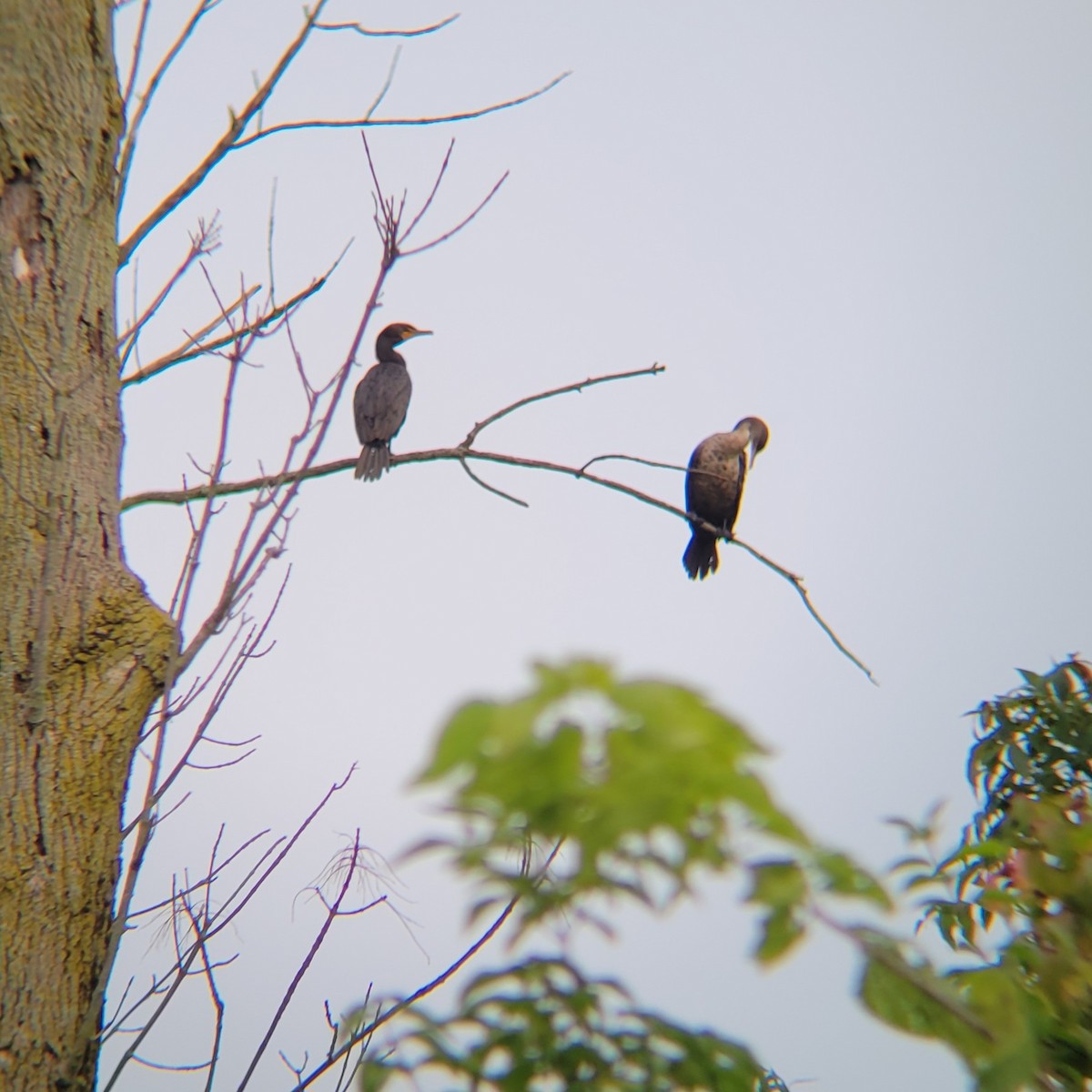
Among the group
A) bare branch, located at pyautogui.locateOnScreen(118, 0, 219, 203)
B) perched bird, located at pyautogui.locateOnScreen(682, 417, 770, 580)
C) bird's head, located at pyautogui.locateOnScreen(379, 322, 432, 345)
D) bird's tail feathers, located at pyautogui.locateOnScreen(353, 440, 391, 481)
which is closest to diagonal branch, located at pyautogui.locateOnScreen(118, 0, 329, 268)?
bare branch, located at pyautogui.locateOnScreen(118, 0, 219, 203)

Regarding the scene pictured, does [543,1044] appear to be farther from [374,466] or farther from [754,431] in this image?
[754,431]

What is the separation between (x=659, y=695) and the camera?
1.97 feet

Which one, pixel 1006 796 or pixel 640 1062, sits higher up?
pixel 1006 796

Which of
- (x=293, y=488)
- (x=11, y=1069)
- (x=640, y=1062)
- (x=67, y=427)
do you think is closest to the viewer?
(x=640, y=1062)

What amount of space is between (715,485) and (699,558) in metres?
0.54

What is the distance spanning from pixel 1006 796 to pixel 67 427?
6.09ft

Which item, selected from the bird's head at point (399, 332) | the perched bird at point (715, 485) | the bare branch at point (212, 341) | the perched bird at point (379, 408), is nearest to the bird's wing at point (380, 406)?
the perched bird at point (379, 408)

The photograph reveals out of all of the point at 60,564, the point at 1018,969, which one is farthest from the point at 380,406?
the point at 1018,969

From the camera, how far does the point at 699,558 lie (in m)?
6.89

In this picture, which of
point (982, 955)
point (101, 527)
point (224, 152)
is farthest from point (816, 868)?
point (224, 152)

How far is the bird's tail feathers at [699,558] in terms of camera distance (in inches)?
269

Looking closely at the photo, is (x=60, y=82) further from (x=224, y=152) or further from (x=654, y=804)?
(x=654, y=804)

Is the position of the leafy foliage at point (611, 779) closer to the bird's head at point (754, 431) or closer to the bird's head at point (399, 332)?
the bird's head at point (754, 431)

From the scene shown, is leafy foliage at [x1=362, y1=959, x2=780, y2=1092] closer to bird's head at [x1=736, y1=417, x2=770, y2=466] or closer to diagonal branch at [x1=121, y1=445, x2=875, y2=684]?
diagonal branch at [x1=121, y1=445, x2=875, y2=684]
